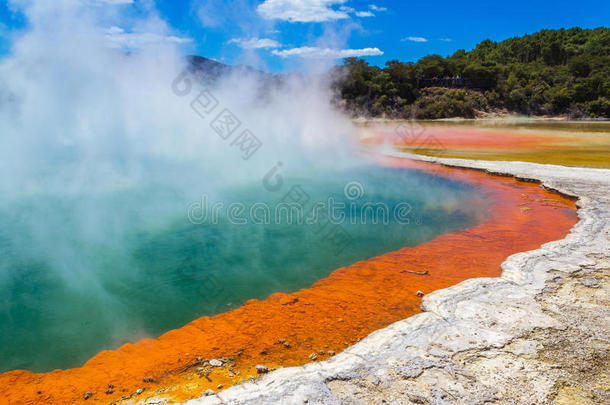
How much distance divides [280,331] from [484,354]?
1.82 m

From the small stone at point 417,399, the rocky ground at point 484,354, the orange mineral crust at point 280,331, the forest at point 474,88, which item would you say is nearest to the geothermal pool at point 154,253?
the orange mineral crust at point 280,331

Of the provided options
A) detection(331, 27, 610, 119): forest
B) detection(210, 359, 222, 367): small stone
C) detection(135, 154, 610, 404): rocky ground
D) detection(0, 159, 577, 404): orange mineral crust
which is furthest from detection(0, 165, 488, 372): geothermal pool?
detection(331, 27, 610, 119): forest

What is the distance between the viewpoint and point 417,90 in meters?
51.3

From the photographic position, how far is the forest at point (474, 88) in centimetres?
4422

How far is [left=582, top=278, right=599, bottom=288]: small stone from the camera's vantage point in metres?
3.93

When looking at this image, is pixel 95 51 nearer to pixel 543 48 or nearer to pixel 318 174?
pixel 318 174

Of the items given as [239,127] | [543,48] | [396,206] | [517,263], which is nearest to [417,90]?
[543,48]

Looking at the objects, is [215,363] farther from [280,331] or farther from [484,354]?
[484,354]

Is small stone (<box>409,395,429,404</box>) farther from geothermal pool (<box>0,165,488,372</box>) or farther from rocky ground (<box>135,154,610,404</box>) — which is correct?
geothermal pool (<box>0,165,488,372</box>)

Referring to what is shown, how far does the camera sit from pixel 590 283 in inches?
157

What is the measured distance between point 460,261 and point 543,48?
79.6 metres

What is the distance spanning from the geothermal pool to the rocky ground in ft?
5.63

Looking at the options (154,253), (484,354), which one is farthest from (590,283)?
(154,253)

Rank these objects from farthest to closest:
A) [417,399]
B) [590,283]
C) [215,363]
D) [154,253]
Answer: [154,253] → [590,283] → [215,363] → [417,399]
